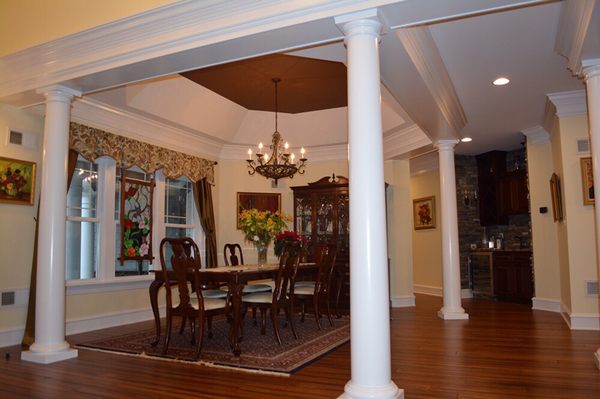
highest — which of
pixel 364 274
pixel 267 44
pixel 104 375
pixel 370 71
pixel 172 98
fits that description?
pixel 172 98

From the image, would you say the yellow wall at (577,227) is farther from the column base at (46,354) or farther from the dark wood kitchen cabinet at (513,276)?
the column base at (46,354)

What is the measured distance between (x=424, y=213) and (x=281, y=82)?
488 cm

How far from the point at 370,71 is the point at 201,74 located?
3.49 metres

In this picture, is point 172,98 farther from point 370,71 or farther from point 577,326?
point 577,326

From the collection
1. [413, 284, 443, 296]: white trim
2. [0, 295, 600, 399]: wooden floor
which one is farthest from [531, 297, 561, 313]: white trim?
[0, 295, 600, 399]: wooden floor

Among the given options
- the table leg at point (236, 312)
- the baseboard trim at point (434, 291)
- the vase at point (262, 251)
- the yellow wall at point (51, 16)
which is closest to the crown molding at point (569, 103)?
the vase at point (262, 251)

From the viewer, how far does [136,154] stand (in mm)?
6102

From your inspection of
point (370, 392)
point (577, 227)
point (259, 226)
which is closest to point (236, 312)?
point (259, 226)

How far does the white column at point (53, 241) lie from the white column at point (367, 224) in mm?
2831

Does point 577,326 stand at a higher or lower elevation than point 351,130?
lower

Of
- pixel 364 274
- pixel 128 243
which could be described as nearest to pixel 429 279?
pixel 128 243

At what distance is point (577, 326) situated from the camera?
17.9 feet

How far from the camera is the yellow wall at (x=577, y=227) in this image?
5.50m

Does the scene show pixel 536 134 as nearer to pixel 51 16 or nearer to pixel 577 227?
pixel 577 227
